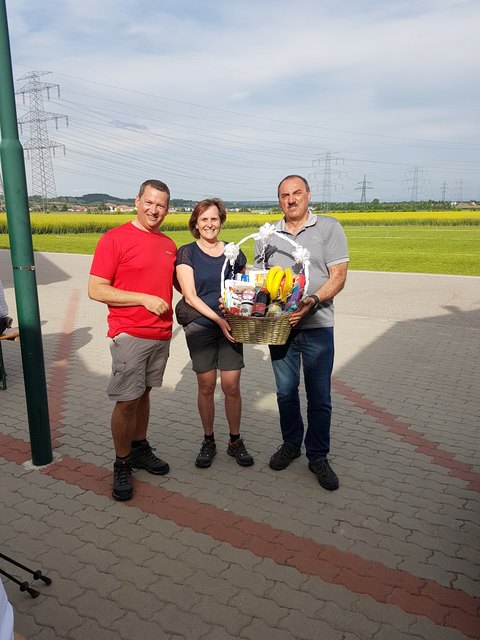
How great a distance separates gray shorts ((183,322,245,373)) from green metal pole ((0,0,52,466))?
1048mm

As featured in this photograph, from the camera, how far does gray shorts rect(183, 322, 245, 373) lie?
3676 mm

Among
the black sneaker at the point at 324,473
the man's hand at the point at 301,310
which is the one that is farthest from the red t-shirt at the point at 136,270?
the black sneaker at the point at 324,473

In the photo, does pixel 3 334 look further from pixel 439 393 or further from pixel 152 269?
pixel 439 393

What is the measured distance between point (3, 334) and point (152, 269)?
2908mm

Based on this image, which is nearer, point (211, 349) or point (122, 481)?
point (122, 481)

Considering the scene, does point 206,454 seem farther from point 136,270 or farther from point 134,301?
point 136,270

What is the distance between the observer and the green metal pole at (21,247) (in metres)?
3.34

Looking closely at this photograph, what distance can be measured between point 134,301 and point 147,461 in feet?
4.27

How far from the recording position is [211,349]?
3740 millimetres

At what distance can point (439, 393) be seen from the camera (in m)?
5.66

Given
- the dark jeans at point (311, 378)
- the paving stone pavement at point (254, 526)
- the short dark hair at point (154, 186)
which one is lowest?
the paving stone pavement at point (254, 526)

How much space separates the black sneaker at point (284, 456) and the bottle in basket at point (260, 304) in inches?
51.6

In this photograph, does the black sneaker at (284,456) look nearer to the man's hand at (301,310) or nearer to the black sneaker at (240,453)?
the black sneaker at (240,453)

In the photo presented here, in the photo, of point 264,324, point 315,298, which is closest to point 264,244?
point 315,298
